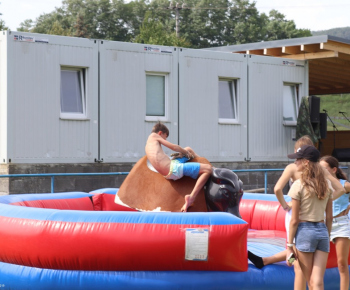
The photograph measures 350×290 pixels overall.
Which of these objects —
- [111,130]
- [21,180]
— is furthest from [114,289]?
[111,130]

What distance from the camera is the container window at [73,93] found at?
16.5 meters

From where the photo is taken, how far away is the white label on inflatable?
7.62 meters

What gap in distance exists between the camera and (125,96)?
17281 millimetres

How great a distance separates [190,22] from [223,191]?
70.5 meters

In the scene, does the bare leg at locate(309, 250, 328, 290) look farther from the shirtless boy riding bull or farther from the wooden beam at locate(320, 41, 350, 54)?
the wooden beam at locate(320, 41, 350, 54)

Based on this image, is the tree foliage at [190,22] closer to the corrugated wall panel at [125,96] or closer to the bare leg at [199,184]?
the corrugated wall panel at [125,96]

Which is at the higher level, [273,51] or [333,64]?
[273,51]

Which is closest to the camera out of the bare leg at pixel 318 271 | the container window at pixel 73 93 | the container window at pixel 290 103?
the bare leg at pixel 318 271

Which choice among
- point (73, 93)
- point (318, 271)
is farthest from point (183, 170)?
point (73, 93)

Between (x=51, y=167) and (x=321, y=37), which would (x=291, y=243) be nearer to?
(x=51, y=167)

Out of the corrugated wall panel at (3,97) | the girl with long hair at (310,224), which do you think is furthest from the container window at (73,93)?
the girl with long hair at (310,224)

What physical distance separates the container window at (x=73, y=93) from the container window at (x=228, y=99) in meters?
4.27

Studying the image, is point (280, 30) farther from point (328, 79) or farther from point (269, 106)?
point (269, 106)

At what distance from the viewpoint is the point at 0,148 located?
1562 centimetres
